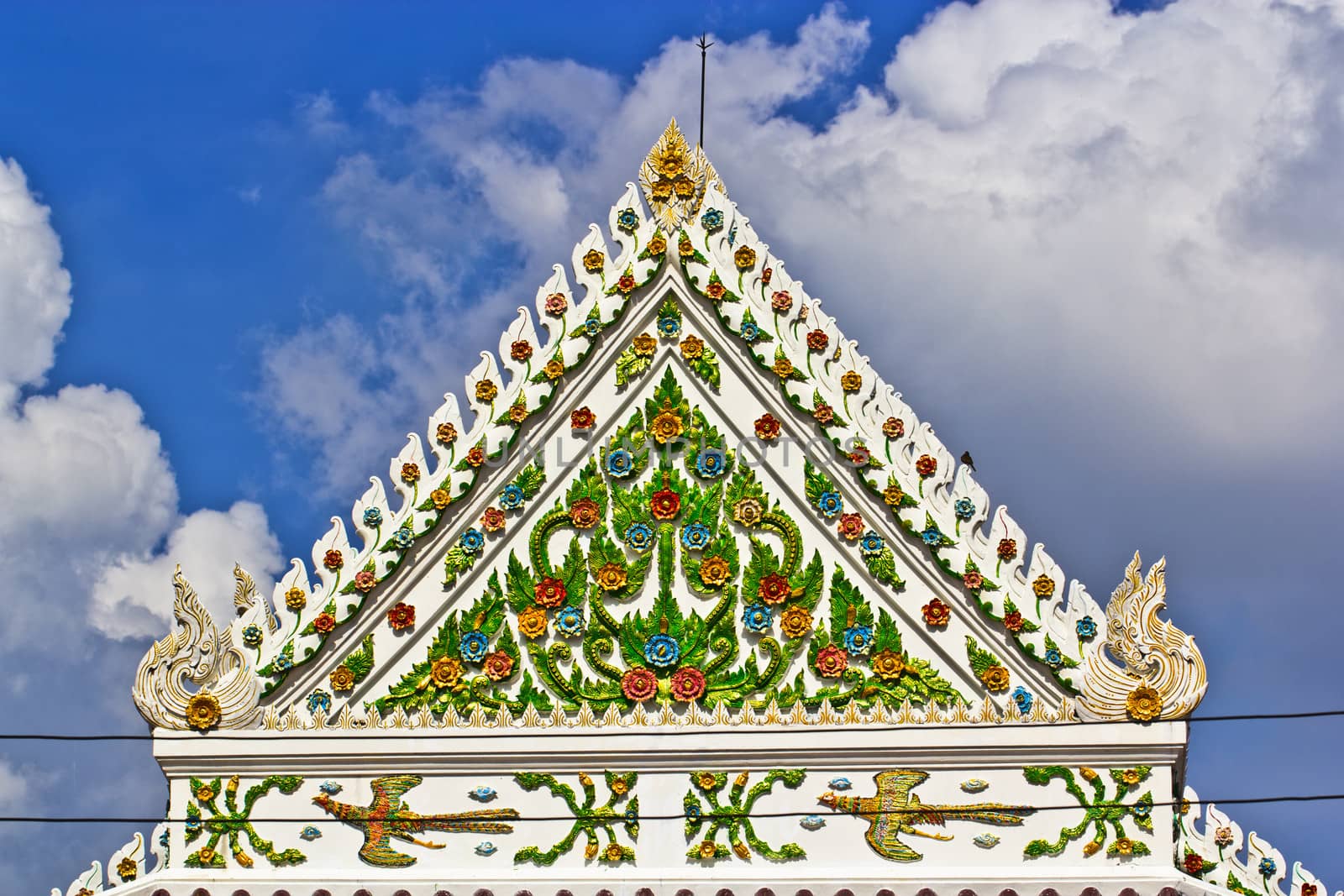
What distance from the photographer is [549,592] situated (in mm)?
16719

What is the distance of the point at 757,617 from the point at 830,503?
104 cm

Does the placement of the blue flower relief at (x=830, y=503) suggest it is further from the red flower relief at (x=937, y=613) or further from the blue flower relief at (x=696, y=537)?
the red flower relief at (x=937, y=613)

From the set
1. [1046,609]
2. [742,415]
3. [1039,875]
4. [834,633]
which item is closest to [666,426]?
[742,415]

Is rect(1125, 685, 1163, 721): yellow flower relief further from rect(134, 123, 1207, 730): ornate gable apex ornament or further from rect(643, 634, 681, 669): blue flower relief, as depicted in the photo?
rect(643, 634, 681, 669): blue flower relief

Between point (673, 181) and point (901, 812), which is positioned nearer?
point (901, 812)

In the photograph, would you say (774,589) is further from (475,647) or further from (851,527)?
(475,647)

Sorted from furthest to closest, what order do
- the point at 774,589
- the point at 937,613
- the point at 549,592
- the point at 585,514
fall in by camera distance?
1. the point at 585,514
2. the point at 549,592
3. the point at 774,589
4. the point at 937,613

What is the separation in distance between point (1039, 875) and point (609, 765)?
307cm

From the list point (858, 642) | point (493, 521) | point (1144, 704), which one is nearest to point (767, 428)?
point (858, 642)

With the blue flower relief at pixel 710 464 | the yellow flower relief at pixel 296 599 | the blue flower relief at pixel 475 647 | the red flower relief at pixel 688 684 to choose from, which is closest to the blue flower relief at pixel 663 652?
the red flower relief at pixel 688 684

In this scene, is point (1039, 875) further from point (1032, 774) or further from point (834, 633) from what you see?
point (834, 633)

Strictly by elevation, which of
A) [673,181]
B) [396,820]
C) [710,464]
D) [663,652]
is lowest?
[396,820]

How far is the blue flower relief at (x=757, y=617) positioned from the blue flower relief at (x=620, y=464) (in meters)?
1.39

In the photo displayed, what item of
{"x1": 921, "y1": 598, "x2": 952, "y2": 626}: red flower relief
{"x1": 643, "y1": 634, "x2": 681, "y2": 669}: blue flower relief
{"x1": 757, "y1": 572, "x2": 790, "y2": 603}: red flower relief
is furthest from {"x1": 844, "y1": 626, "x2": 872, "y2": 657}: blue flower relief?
{"x1": 643, "y1": 634, "x2": 681, "y2": 669}: blue flower relief
